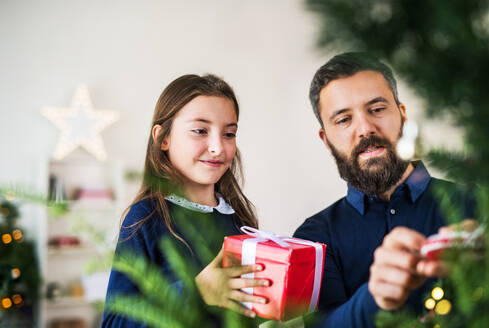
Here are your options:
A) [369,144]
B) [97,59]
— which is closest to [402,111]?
[369,144]

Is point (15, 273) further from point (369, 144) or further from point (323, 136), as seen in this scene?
point (369, 144)

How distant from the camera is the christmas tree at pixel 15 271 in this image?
8.12 ft

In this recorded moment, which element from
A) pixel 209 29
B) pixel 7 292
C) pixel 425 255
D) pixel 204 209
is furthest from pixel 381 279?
pixel 7 292

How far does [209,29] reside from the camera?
101 inches

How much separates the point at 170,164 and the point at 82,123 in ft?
8.28

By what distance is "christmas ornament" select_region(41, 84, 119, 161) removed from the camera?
2.90 m

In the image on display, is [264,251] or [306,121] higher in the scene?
[306,121]

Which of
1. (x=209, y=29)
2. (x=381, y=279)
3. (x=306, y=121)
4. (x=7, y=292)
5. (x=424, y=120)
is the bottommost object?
(x=7, y=292)

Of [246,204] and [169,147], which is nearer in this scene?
[169,147]

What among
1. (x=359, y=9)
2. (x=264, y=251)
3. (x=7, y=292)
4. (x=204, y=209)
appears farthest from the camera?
(x=7, y=292)

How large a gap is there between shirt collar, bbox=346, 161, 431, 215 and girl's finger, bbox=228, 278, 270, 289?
11.3 inches

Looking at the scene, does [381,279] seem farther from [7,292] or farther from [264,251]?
[7,292]

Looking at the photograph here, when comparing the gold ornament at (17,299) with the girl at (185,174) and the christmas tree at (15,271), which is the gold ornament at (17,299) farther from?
the girl at (185,174)

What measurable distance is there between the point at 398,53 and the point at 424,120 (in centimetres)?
4
